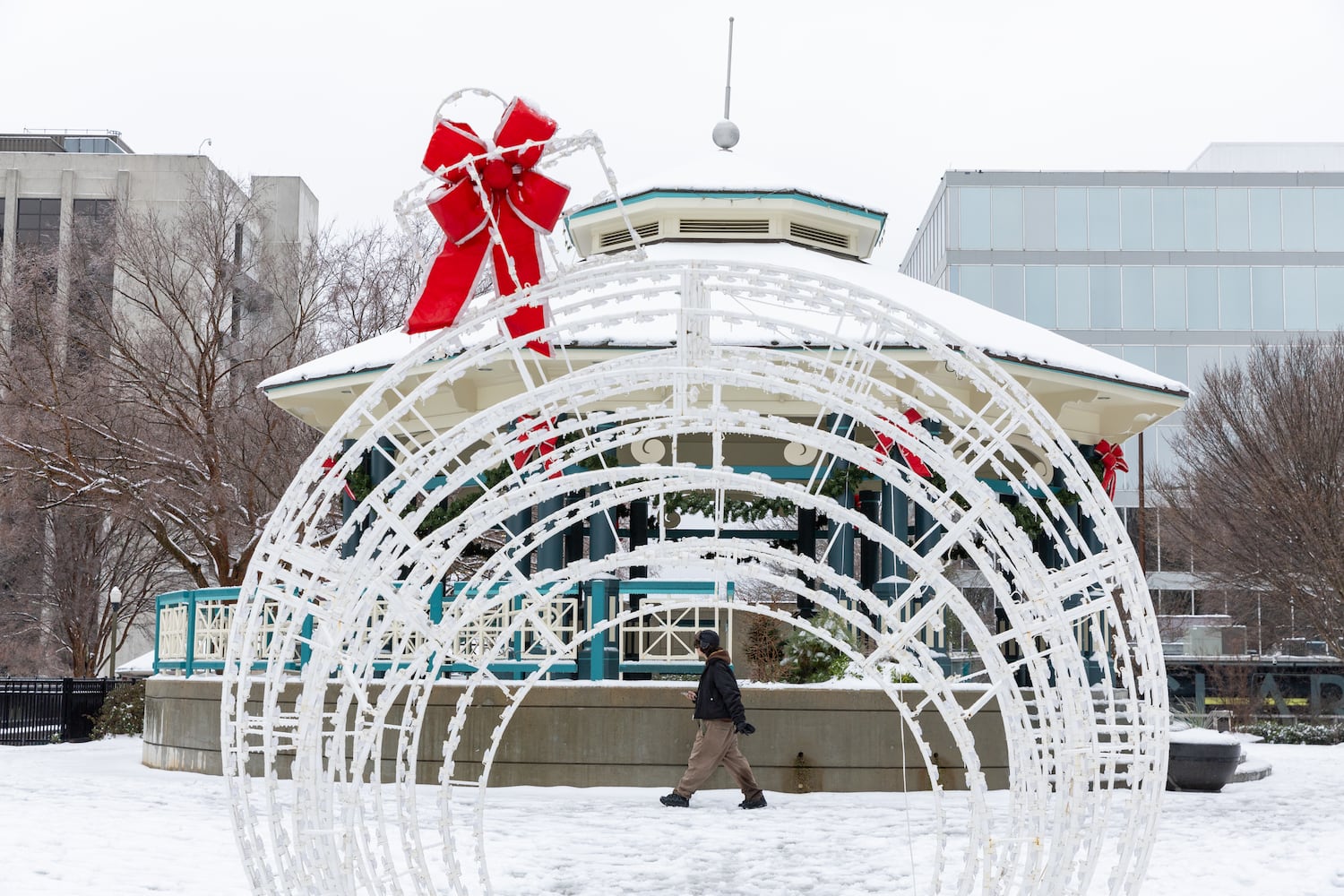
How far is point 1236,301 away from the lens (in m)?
42.9

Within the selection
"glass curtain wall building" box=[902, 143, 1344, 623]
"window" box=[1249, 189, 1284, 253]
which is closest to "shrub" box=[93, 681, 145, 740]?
"glass curtain wall building" box=[902, 143, 1344, 623]

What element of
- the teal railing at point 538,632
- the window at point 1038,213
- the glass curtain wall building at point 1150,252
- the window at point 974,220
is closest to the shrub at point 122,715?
the teal railing at point 538,632

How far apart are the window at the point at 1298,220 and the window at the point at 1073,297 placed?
6602 millimetres

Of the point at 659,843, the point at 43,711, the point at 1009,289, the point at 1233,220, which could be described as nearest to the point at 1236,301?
the point at 1233,220

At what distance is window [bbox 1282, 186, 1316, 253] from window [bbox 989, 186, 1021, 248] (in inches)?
337

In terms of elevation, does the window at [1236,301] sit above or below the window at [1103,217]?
below

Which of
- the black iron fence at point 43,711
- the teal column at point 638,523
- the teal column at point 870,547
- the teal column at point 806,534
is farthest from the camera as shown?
the black iron fence at point 43,711

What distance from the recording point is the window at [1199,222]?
4341 cm

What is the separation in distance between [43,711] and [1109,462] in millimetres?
16177

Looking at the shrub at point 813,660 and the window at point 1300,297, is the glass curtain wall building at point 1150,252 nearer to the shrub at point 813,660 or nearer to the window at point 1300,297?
the window at point 1300,297

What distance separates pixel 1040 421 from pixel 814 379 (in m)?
0.98

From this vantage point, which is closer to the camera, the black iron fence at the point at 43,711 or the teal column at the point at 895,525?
the teal column at the point at 895,525

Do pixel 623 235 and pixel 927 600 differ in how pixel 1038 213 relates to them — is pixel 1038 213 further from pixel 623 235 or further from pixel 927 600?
pixel 927 600

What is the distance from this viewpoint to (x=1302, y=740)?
21.0 meters
